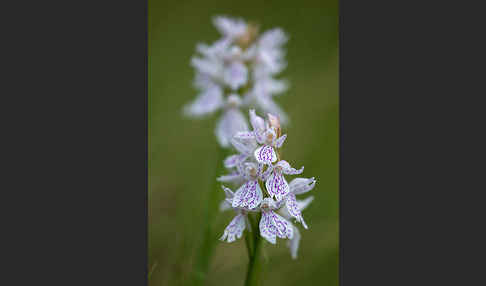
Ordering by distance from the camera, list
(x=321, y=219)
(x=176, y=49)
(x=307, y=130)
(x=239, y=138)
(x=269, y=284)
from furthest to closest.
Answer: (x=176, y=49), (x=307, y=130), (x=321, y=219), (x=269, y=284), (x=239, y=138)

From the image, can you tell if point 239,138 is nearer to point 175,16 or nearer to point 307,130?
point 307,130

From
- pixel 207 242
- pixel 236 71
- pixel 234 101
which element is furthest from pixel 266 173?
pixel 236 71

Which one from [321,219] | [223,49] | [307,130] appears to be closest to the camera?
[223,49]

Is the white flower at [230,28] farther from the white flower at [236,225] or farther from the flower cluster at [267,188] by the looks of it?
the white flower at [236,225]

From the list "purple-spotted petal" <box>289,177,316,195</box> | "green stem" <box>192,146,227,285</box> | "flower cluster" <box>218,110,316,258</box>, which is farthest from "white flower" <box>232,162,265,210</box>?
"green stem" <box>192,146,227,285</box>

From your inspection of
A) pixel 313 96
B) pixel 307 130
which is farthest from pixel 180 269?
pixel 313 96

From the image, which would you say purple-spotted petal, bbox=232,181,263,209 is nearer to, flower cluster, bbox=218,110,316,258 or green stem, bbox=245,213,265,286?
flower cluster, bbox=218,110,316,258

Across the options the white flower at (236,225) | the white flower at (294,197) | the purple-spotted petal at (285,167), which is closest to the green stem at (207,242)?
the white flower at (236,225)
